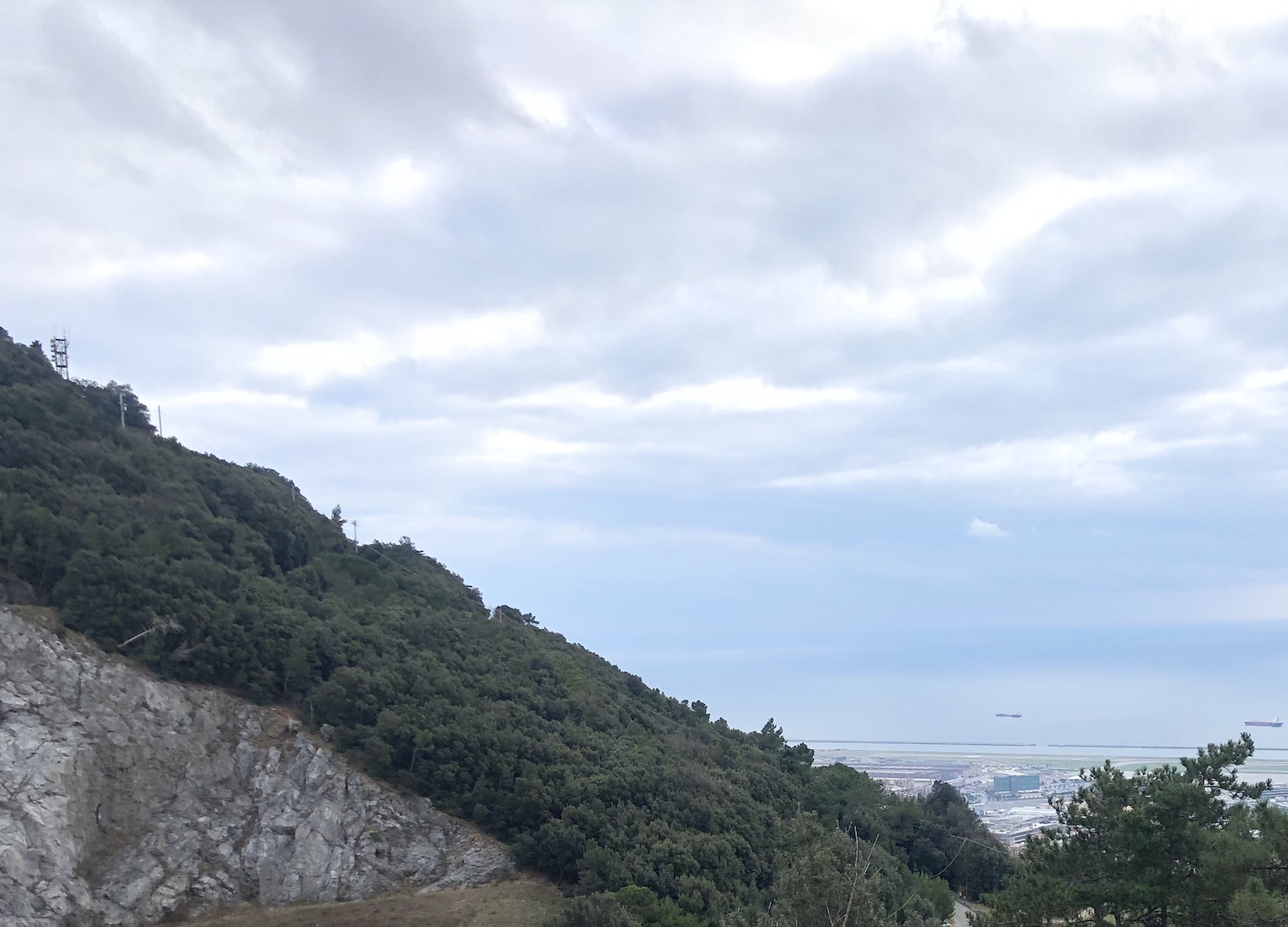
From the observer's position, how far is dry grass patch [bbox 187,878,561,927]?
27.2m

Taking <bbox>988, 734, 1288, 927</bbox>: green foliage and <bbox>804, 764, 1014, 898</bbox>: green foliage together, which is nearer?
<bbox>988, 734, 1288, 927</bbox>: green foliage

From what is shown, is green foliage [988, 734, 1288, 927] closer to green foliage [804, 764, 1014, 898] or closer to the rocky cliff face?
the rocky cliff face

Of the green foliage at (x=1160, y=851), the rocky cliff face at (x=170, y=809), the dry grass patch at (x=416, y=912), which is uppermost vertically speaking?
the green foliage at (x=1160, y=851)

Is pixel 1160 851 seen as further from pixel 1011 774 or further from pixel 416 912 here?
pixel 1011 774

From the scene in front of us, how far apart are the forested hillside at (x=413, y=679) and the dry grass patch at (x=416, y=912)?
2.19 metres

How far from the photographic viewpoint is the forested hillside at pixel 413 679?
32.4 m

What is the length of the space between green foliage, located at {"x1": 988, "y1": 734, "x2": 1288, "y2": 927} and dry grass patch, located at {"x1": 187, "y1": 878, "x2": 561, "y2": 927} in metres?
15.3

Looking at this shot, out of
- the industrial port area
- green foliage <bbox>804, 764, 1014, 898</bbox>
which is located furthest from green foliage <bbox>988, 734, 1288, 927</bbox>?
green foliage <bbox>804, 764, 1014, 898</bbox>

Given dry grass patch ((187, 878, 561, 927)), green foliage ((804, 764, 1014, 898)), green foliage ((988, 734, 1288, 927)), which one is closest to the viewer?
green foliage ((988, 734, 1288, 927))

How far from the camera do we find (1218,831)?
16172mm

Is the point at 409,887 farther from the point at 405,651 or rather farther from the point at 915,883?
the point at 915,883

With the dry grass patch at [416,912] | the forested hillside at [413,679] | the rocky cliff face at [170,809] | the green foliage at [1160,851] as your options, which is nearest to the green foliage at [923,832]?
the forested hillside at [413,679]

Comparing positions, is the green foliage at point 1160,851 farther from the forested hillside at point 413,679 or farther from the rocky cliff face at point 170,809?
the rocky cliff face at point 170,809

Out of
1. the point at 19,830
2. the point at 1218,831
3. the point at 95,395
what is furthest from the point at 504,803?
the point at 95,395
